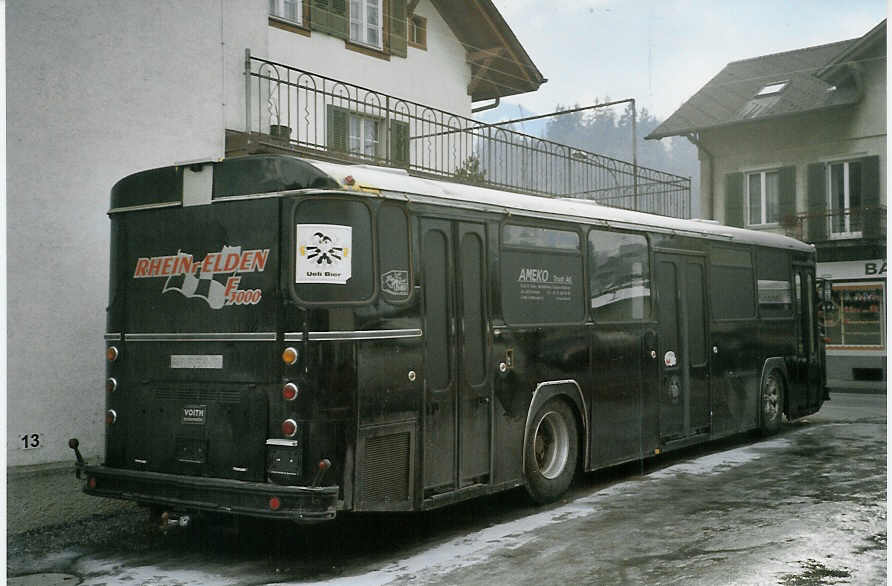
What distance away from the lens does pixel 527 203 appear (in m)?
8.70

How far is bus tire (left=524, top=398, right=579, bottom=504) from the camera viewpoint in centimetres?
842

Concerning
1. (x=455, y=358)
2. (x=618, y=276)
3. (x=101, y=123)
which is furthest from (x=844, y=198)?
(x=101, y=123)

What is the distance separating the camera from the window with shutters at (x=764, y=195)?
48.9ft

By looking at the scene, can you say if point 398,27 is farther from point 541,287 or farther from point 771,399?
point 771,399

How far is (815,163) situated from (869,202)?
99.4 inches

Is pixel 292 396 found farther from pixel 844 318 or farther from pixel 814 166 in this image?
pixel 844 318

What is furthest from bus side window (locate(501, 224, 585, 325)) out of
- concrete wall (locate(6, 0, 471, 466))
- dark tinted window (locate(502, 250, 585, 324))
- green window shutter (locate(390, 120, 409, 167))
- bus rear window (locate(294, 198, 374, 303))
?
green window shutter (locate(390, 120, 409, 167))

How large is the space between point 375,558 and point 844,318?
12147 millimetres

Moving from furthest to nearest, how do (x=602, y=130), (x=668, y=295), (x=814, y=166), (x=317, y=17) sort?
(x=602, y=130)
(x=814, y=166)
(x=317, y=17)
(x=668, y=295)

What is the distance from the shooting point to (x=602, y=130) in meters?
16.5

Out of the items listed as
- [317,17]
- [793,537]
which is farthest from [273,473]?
[317,17]

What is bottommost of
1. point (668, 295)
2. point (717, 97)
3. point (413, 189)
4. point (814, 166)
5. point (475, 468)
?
point (475, 468)

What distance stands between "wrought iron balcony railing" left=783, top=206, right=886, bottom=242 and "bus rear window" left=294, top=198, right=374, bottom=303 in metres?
8.35

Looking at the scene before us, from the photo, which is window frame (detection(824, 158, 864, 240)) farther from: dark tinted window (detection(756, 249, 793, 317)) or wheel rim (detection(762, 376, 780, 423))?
wheel rim (detection(762, 376, 780, 423))
